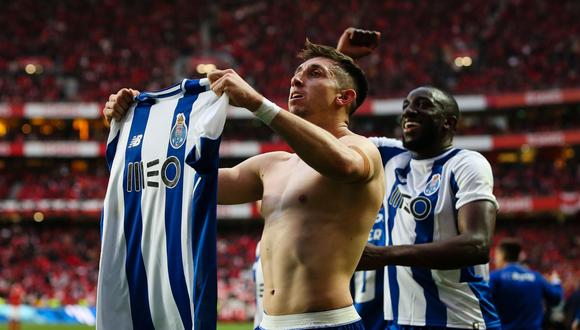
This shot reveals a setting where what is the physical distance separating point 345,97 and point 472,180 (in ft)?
3.16

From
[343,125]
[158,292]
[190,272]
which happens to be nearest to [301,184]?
[343,125]

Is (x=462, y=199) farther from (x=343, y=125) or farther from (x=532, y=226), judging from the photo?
(x=532, y=226)

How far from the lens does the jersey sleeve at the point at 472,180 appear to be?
3865 millimetres

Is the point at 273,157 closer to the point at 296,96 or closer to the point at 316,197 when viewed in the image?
the point at 296,96

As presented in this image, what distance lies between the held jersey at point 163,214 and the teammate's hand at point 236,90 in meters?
0.08

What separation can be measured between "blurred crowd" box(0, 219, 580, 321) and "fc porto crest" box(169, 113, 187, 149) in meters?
20.8

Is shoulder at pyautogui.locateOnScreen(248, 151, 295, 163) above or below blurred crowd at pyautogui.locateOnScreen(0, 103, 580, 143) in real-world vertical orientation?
below

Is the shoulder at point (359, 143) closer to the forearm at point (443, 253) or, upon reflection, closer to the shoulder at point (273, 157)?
the shoulder at point (273, 157)

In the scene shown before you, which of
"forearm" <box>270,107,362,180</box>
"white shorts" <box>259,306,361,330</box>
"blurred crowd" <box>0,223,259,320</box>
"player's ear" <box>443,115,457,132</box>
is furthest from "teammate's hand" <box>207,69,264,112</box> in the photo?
"blurred crowd" <box>0,223,259,320</box>

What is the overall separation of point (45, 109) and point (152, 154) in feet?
115

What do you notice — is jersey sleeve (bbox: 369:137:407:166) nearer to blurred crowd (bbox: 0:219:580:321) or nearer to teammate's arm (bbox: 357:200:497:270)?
teammate's arm (bbox: 357:200:497:270)

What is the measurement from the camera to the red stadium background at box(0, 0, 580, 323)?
35344mm

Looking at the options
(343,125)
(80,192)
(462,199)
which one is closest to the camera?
(343,125)

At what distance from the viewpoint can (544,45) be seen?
39062 millimetres
